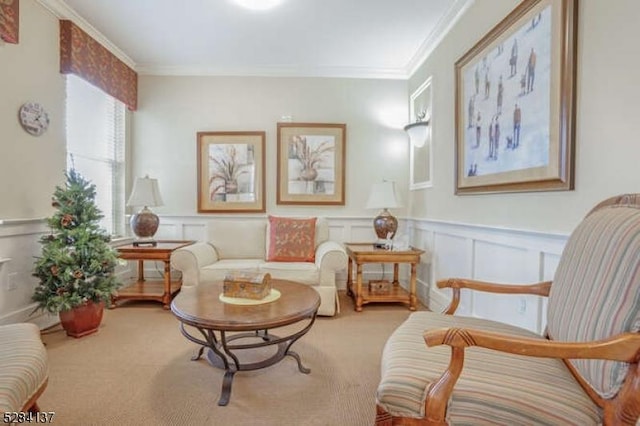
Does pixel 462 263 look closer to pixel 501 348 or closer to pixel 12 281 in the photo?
pixel 501 348

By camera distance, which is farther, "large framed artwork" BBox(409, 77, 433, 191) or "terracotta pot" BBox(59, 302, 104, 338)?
"large framed artwork" BBox(409, 77, 433, 191)

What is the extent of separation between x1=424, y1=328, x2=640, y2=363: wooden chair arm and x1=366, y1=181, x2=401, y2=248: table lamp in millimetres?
2439

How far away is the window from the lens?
122 inches

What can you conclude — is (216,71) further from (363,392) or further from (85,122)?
(363,392)

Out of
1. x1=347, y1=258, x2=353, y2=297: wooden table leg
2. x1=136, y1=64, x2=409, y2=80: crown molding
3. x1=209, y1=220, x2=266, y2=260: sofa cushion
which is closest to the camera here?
x1=209, y1=220, x2=266, y2=260: sofa cushion

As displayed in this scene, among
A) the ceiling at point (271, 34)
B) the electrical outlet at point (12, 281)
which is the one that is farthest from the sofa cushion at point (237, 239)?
the ceiling at point (271, 34)

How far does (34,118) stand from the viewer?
254cm

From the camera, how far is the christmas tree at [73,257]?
2.39 meters

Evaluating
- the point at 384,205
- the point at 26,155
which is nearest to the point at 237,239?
the point at 384,205

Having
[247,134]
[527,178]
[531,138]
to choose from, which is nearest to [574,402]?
[527,178]

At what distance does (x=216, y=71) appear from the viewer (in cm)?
390

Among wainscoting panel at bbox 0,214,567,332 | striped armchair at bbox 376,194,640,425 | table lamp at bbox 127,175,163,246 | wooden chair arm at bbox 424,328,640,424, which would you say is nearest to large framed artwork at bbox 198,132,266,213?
table lamp at bbox 127,175,163,246

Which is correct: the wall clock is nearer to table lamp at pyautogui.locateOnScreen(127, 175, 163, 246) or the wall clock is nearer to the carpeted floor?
table lamp at pyautogui.locateOnScreen(127, 175, 163, 246)

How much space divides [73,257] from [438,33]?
11.7 ft
